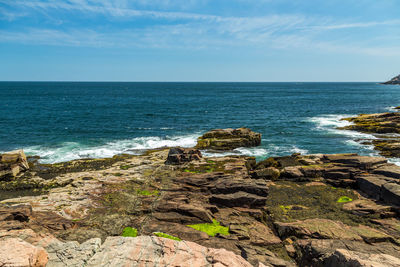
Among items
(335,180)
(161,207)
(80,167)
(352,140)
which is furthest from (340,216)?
(352,140)

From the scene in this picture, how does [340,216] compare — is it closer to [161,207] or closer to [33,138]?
[161,207]

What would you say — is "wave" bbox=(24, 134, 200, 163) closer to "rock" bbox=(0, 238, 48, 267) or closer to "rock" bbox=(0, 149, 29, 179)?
"rock" bbox=(0, 149, 29, 179)

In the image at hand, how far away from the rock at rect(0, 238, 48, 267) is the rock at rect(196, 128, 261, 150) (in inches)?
1439

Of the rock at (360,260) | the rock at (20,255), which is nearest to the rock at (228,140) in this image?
the rock at (360,260)

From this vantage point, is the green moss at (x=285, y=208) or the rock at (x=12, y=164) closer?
the green moss at (x=285, y=208)

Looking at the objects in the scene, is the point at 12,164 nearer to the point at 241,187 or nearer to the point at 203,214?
the point at 203,214

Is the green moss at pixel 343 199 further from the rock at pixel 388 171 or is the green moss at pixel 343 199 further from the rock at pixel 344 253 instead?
the rock at pixel 344 253

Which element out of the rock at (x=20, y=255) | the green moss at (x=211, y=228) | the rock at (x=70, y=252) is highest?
the rock at (x=20, y=255)

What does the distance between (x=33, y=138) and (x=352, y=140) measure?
71261 millimetres

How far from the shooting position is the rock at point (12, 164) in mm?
32188

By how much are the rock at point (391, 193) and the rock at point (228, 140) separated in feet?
91.7

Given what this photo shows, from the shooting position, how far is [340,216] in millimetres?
20688

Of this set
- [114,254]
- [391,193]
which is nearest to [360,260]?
[114,254]

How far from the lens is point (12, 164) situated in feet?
111
